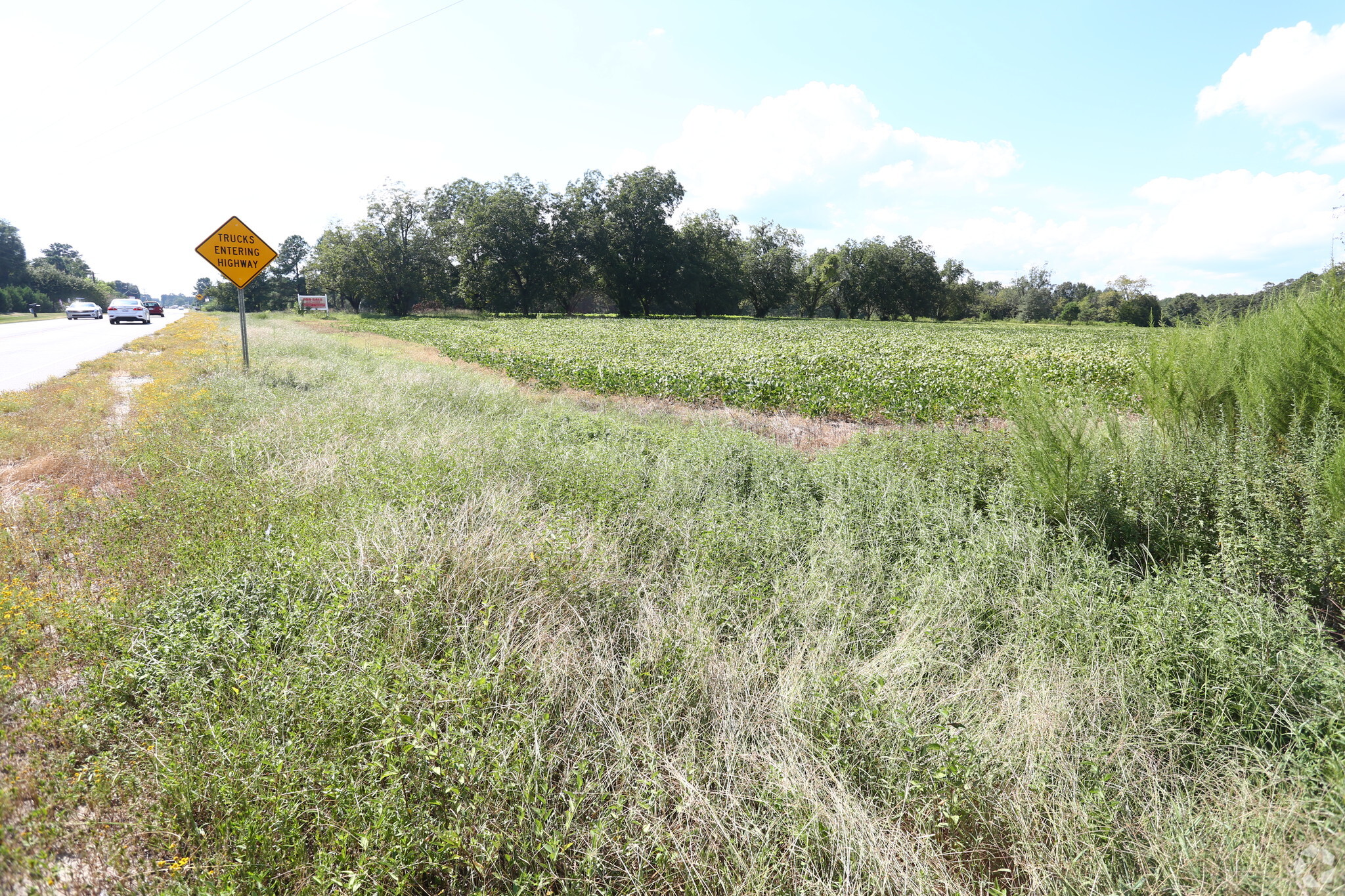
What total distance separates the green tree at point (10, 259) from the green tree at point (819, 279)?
9184 centimetres

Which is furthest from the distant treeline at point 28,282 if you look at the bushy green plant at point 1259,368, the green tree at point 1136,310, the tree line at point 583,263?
the green tree at point 1136,310

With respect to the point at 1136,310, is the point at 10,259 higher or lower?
higher

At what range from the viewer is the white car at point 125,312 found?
3741 centimetres

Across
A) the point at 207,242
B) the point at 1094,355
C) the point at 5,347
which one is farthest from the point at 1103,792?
the point at 5,347

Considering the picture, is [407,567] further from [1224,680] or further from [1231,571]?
[1231,571]

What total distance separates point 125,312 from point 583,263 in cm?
3778

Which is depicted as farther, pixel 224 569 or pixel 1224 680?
pixel 224 569

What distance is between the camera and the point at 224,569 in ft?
13.5

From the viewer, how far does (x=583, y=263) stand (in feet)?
212

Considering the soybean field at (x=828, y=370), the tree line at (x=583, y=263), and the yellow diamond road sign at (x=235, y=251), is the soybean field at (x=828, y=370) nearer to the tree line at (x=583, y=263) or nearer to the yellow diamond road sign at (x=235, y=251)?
the yellow diamond road sign at (x=235, y=251)

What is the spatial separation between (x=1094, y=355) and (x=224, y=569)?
22.8m

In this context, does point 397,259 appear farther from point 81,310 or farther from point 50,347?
point 50,347

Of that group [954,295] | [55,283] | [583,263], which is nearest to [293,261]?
[55,283]

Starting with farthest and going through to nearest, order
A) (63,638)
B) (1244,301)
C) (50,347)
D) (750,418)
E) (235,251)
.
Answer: (50,347) < (235,251) < (750,418) < (1244,301) < (63,638)
